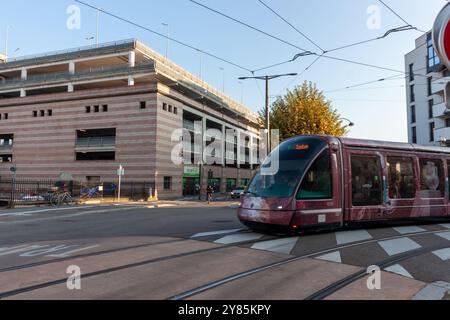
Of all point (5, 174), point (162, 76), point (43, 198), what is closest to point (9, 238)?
point (43, 198)

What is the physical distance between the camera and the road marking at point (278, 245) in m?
7.99

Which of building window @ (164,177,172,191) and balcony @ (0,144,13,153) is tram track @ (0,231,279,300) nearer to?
building window @ (164,177,172,191)

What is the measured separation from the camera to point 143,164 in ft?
134

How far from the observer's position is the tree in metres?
30.8

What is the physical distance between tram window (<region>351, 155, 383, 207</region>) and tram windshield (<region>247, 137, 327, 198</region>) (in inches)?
57.0

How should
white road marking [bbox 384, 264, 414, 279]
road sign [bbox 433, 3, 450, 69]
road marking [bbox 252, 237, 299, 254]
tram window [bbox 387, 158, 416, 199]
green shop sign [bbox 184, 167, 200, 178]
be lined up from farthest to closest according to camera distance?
green shop sign [bbox 184, 167, 200, 178], tram window [bbox 387, 158, 416, 199], road marking [bbox 252, 237, 299, 254], white road marking [bbox 384, 264, 414, 279], road sign [bbox 433, 3, 450, 69]

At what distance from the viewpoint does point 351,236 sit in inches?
380

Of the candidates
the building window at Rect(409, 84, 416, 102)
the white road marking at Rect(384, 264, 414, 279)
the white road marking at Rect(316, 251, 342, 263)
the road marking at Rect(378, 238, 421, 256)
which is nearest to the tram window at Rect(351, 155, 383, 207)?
the road marking at Rect(378, 238, 421, 256)

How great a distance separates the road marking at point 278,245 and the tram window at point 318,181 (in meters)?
1.13

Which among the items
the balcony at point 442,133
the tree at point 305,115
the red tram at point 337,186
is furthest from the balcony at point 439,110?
the red tram at point 337,186

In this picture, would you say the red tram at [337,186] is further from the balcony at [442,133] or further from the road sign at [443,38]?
the balcony at [442,133]

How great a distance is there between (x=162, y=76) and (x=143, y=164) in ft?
36.4

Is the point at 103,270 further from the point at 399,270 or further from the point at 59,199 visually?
the point at 59,199
